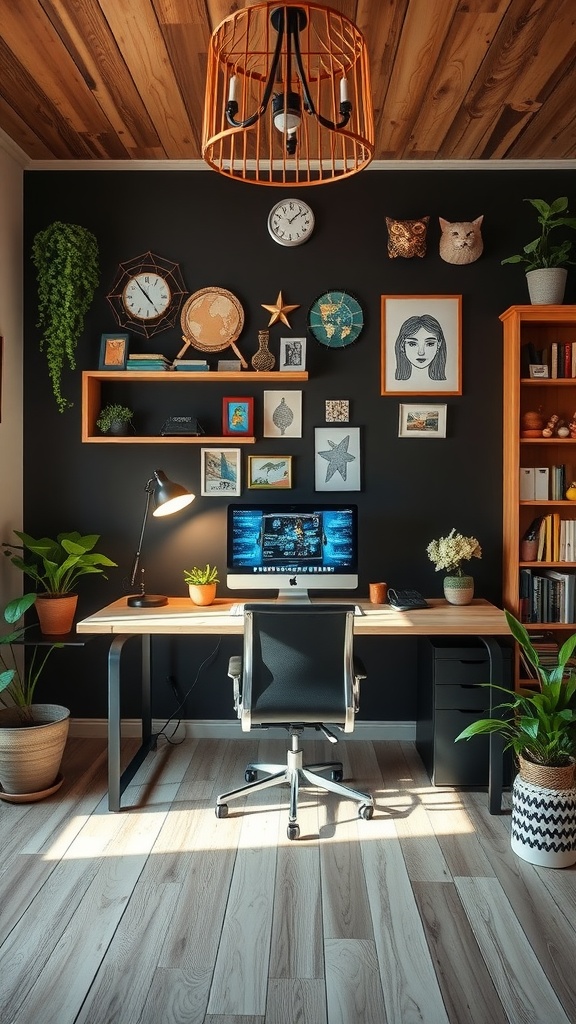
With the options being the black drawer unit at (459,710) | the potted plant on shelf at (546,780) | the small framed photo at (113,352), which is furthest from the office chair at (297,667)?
the small framed photo at (113,352)

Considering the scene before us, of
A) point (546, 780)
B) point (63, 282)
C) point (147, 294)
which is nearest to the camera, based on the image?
point (546, 780)

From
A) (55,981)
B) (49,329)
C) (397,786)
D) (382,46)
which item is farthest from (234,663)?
(382,46)

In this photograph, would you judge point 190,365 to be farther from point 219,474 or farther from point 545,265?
point 545,265

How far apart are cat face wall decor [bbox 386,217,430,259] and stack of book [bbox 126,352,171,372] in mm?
1277

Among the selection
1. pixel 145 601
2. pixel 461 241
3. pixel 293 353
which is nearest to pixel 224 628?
pixel 145 601

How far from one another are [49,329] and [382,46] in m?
1.94

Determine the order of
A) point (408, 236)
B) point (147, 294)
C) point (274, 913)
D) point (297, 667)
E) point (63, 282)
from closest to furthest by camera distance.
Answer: point (274, 913) < point (297, 667) < point (63, 282) < point (408, 236) < point (147, 294)

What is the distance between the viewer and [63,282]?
359 cm

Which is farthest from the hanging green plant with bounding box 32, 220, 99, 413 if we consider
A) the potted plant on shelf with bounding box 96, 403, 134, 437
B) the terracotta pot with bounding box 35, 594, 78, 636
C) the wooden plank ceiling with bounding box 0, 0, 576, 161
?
the terracotta pot with bounding box 35, 594, 78, 636

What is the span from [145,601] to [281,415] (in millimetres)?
1143

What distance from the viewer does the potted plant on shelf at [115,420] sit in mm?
3666

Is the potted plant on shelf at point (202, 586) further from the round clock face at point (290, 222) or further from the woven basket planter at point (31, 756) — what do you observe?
the round clock face at point (290, 222)

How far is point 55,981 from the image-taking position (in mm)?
1990

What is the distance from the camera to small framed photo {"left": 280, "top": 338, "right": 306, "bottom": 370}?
380 cm
